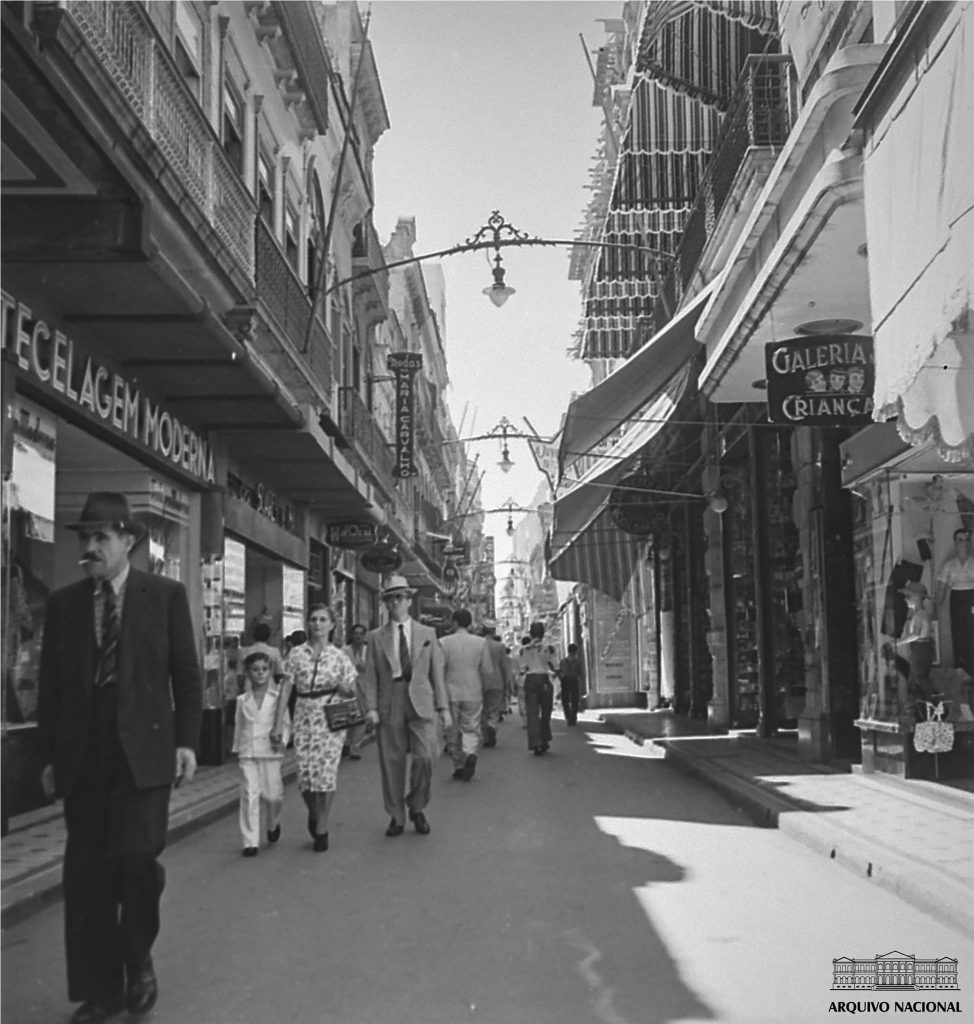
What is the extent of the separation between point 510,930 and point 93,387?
7.12m

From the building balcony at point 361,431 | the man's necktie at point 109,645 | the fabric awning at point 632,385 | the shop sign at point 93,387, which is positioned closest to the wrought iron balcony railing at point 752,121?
the fabric awning at point 632,385

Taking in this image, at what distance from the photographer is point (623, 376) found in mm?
15141

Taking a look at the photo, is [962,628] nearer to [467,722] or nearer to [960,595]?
[960,595]

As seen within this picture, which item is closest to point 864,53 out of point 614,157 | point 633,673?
point 614,157

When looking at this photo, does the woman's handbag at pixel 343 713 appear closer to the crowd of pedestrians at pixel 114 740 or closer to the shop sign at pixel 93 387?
the shop sign at pixel 93 387

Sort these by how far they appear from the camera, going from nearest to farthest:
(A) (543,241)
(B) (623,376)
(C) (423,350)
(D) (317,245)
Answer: (B) (623,376), (A) (543,241), (D) (317,245), (C) (423,350)

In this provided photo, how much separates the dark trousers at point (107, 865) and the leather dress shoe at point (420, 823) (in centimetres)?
509

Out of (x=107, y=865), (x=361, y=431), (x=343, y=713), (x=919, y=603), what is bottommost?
(x=107, y=865)

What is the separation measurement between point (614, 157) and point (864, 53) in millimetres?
24966

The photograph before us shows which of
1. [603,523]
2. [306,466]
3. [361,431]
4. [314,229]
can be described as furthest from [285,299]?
[603,523]

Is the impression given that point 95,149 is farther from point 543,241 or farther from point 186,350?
point 543,241

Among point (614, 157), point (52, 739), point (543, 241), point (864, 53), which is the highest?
point (614, 157)

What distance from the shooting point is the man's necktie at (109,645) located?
16.7ft

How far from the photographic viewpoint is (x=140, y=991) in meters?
4.97
